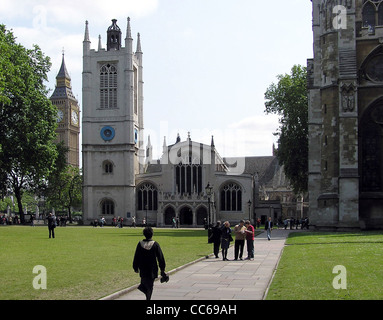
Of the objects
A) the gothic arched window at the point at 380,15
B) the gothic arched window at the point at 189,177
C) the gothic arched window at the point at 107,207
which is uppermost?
the gothic arched window at the point at 380,15

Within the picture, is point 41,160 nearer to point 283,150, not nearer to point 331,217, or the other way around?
point 283,150

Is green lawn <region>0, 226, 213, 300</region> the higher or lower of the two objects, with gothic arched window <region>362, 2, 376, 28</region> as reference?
lower

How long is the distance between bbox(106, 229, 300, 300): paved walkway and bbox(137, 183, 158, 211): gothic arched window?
5102 cm

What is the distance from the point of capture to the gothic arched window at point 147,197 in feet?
233

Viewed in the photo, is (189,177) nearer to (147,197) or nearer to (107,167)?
(147,197)

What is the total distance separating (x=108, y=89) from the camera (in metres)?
72.9

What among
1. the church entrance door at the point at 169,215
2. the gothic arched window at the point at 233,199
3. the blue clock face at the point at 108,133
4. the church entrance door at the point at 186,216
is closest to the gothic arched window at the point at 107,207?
the church entrance door at the point at 169,215

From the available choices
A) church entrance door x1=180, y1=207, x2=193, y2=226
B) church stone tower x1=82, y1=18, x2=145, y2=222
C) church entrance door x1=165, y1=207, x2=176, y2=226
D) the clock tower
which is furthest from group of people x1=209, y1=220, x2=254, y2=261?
the clock tower

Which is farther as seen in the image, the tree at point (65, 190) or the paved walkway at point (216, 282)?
the tree at point (65, 190)

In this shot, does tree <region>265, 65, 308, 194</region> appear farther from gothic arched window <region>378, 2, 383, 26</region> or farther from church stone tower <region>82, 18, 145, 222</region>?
church stone tower <region>82, 18, 145, 222</region>

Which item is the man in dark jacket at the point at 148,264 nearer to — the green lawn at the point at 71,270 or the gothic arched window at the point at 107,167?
the green lawn at the point at 71,270

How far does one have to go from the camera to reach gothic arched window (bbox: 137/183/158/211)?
70938 millimetres

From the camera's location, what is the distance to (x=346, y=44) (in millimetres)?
37531
